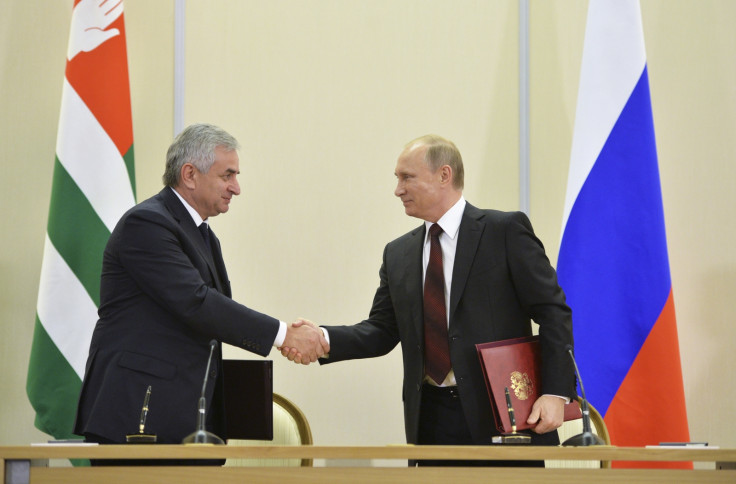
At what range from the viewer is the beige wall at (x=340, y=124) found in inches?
155

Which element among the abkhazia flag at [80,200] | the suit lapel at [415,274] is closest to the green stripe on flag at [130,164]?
the abkhazia flag at [80,200]

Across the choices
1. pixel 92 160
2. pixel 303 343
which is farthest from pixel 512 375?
pixel 92 160

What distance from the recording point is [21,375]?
13.0ft

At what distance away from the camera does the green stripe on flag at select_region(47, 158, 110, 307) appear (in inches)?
142

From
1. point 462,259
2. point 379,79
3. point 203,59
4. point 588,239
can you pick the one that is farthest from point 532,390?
point 203,59

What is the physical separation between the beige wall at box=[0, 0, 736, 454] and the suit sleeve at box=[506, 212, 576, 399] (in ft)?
3.48

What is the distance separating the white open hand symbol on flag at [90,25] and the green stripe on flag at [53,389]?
1.19 meters

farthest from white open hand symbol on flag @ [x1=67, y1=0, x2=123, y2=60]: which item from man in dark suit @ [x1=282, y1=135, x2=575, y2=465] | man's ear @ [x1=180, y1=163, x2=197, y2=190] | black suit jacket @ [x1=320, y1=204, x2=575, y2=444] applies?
black suit jacket @ [x1=320, y1=204, x2=575, y2=444]

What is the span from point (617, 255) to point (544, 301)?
0.80 m

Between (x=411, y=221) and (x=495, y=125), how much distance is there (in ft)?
1.96

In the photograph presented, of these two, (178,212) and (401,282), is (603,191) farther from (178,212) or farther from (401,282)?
(178,212)

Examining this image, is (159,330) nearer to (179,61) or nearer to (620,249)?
(179,61)

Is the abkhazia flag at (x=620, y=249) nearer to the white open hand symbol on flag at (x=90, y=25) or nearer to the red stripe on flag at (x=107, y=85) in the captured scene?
the red stripe on flag at (x=107, y=85)

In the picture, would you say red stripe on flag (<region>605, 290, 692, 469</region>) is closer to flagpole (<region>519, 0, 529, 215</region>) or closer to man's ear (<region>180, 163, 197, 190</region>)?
flagpole (<region>519, 0, 529, 215</region>)
